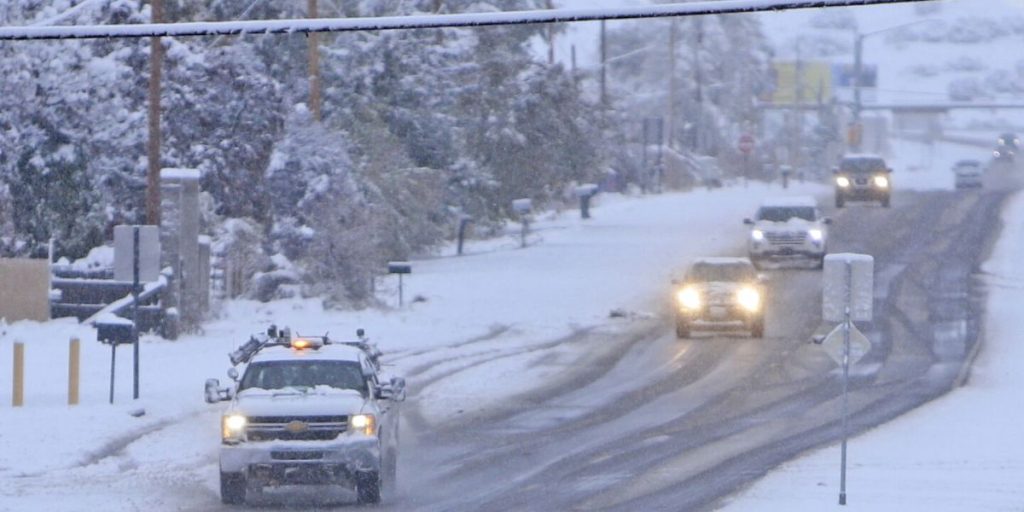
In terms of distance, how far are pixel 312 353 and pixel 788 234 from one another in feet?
98.3

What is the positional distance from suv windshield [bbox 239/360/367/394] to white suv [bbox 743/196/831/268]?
96.7ft

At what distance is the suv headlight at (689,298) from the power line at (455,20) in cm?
2323

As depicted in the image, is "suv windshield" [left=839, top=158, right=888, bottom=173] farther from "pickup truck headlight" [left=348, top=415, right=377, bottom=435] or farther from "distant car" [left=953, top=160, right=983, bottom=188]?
"pickup truck headlight" [left=348, top=415, right=377, bottom=435]

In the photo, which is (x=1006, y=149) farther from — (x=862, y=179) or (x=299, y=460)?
(x=299, y=460)

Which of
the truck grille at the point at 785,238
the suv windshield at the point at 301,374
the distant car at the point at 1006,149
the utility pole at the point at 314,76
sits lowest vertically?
the suv windshield at the point at 301,374

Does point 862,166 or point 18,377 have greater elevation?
point 862,166

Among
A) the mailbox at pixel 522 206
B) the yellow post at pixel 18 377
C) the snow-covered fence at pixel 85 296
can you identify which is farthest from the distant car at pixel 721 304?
the mailbox at pixel 522 206

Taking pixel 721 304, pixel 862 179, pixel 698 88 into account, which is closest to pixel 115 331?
pixel 721 304

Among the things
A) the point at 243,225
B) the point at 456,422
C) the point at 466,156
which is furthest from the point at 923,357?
the point at 466,156

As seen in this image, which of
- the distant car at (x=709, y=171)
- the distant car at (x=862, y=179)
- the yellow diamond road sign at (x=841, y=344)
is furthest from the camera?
the distant car at (x=709, y=171)

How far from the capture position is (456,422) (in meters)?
25.2

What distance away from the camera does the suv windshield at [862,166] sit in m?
65.3

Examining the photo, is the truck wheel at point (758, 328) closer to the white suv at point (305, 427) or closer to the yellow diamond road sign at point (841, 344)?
the yellow diamond road sign at point (841, 344)

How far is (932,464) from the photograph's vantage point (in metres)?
Result: 21.5
